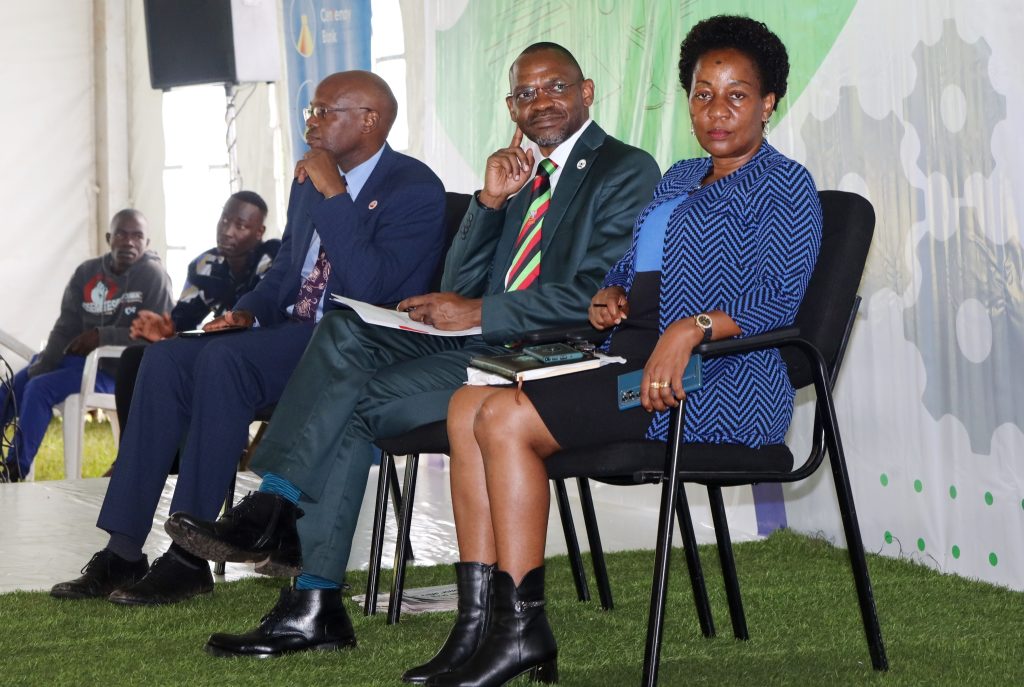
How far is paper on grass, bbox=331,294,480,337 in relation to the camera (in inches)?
93.2

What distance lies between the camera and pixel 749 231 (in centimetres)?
206

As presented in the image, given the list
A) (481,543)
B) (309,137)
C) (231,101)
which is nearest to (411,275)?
(309,137)

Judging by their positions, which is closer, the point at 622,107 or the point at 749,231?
the point at 749,231

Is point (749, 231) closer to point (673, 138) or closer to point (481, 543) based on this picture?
point (481, 543)

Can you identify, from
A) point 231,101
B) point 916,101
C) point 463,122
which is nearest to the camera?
point 916,101

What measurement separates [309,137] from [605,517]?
1.75m

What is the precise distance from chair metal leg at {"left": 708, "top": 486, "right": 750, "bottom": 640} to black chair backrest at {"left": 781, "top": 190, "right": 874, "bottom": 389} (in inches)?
17.5

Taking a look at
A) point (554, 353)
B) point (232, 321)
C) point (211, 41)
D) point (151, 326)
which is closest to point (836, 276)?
point (554, 353)

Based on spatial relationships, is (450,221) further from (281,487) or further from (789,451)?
(789,451)

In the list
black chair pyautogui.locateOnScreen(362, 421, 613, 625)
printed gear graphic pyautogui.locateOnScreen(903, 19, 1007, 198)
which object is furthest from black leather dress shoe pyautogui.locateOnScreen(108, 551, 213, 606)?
printed gear graphic pyautogui.locateOnScreen(903, 19, 1007, 198)

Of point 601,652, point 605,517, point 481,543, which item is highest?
point 481,543

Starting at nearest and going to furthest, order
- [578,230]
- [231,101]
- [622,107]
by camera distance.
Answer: [578,230], [622,107], [231,101]

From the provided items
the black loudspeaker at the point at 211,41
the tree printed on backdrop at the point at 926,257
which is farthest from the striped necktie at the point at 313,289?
the black loudspeaker at the point at 211,41

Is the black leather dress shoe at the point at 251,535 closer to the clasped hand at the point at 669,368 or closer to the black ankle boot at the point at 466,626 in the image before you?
the black ankle boot at the point at 466,626
